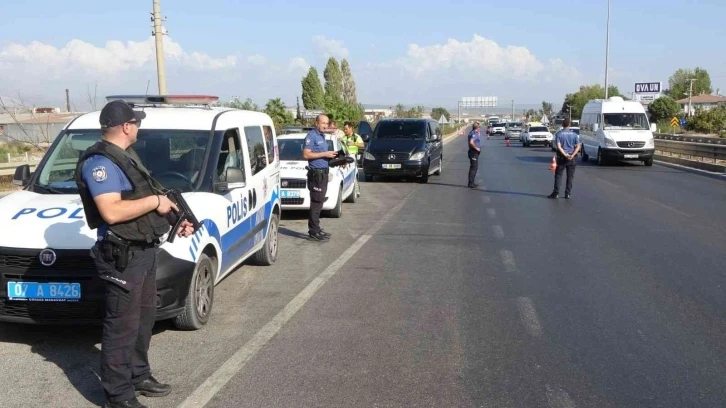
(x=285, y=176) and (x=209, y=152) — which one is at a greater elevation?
(x=209, y=152)

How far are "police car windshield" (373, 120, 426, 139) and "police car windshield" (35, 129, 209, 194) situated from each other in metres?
14.4

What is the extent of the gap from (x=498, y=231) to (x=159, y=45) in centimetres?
1234

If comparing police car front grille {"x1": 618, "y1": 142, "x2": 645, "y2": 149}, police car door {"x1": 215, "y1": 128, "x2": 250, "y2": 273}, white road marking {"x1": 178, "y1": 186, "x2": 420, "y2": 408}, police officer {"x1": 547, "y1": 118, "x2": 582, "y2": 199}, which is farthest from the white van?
police car door {"x1": 215, "y1": 128, "x2": 250, "y2": 273}

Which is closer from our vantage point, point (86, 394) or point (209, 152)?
point (86, 394)

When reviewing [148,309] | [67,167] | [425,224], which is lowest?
[425,224]

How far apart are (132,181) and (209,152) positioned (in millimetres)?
2632

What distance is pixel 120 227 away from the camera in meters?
3.93

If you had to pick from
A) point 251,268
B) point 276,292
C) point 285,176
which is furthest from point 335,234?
point 276,292

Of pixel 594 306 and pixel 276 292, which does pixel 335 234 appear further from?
pixel 594 306

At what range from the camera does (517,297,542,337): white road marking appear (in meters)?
5.76

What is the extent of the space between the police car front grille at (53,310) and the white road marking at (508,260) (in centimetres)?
Answer: 479

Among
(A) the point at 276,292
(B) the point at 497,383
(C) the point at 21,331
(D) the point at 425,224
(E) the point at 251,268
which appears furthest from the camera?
(D) the point at 425,224

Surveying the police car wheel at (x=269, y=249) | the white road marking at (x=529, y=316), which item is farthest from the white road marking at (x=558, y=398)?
the police car wheel at (x=269, y=249)

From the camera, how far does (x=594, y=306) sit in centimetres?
650
